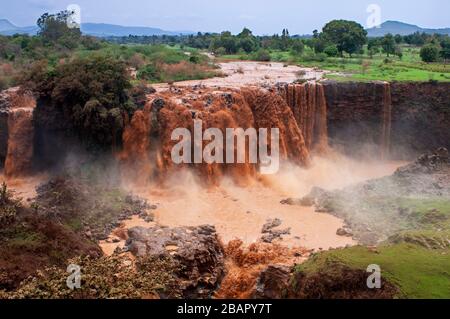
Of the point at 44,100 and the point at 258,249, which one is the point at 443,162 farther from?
the point at 44,100

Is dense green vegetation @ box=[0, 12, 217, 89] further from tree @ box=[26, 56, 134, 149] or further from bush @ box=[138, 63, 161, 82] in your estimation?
tree @ box=[26, 56, 134, 149]

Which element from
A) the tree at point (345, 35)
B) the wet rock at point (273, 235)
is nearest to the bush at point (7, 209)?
the wet rock at point (273, 235)

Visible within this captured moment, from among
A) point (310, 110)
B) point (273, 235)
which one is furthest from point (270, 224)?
point (310, 110)

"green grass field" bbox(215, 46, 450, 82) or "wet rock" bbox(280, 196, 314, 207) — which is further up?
"green grass field" bbox(215, 46, 450, 82)

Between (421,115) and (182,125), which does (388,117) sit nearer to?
(421,115)

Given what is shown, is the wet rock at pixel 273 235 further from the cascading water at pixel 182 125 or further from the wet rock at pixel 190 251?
the cascading water at pixel 182 125

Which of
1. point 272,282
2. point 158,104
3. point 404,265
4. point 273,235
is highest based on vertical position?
point 158,104

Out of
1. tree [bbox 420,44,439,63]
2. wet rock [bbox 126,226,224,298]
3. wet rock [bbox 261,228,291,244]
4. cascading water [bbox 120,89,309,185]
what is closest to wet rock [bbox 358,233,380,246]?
wet rock [bbox 261,228,291,244]
